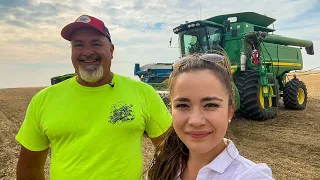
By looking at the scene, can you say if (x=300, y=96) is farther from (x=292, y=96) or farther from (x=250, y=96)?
(x=250, y=96)

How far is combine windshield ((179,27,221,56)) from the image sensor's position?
886cm

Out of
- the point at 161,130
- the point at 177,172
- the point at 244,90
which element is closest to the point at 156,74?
the point at 244,90

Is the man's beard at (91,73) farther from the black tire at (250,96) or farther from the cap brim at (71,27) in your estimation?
→ the black tire at (250,96)

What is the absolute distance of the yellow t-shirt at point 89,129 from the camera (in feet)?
6.60

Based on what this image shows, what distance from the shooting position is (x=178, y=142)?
165 cm

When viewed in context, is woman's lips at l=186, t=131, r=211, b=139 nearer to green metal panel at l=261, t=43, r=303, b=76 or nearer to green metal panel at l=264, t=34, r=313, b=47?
green metal panel at l=261, t=43, r=303, b=76

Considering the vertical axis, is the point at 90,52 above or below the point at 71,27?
below

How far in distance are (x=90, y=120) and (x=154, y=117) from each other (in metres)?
0.45

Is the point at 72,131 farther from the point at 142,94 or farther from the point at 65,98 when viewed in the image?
the point at 142,94

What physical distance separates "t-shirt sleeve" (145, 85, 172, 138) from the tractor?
Answer: 496 centimetres

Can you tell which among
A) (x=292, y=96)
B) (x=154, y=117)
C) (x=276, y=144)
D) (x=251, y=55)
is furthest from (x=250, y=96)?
(x=154, y=117)

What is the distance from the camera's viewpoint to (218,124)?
4.33 ft

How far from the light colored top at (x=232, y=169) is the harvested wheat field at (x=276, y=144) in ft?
11.5

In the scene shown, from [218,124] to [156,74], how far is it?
9.31 m
